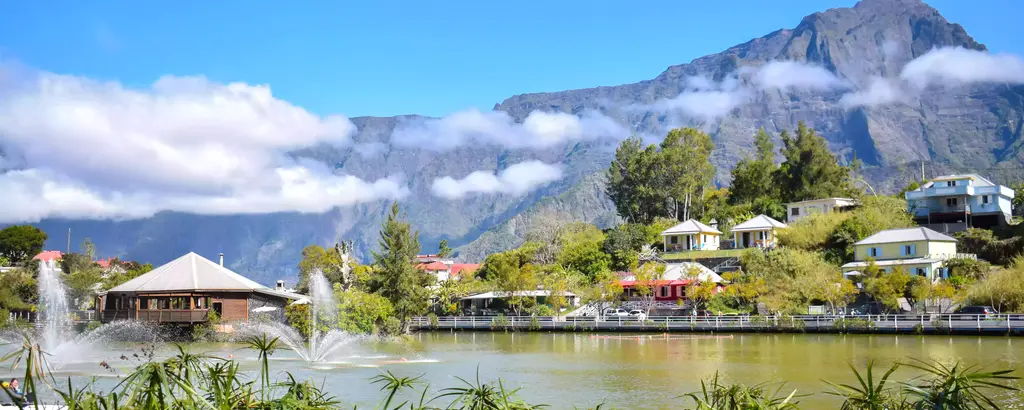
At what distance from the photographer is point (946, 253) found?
58.4 meters

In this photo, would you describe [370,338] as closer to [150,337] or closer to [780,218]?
[150,337]

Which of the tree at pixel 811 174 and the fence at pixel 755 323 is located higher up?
the tree at pixel 811 174

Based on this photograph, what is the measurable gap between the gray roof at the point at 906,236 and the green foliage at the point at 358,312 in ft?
114

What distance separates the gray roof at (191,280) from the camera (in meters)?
46.1

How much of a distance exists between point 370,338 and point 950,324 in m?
28.0

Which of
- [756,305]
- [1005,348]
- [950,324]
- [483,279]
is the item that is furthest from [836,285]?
[483,279]

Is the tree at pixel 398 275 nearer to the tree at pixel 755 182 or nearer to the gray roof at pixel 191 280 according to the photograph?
the gray roof at pixel 191 280

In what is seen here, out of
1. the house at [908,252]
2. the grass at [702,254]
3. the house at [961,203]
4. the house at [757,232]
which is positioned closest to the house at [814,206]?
the house at [757,232]

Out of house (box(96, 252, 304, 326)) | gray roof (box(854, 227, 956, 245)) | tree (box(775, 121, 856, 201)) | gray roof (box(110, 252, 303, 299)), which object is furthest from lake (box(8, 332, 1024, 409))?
tree (box(775, 121, 856, 201))

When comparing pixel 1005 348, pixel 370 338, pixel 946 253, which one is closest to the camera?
pixel 1005 348

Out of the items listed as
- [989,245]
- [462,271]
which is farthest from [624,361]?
[462,271]

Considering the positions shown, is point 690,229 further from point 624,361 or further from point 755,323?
point 624,361

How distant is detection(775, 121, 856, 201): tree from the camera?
80312mm

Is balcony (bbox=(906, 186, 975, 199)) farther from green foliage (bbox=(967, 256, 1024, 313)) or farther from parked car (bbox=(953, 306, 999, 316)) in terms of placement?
parked car (bbox=(953, 306, 999, 316))
